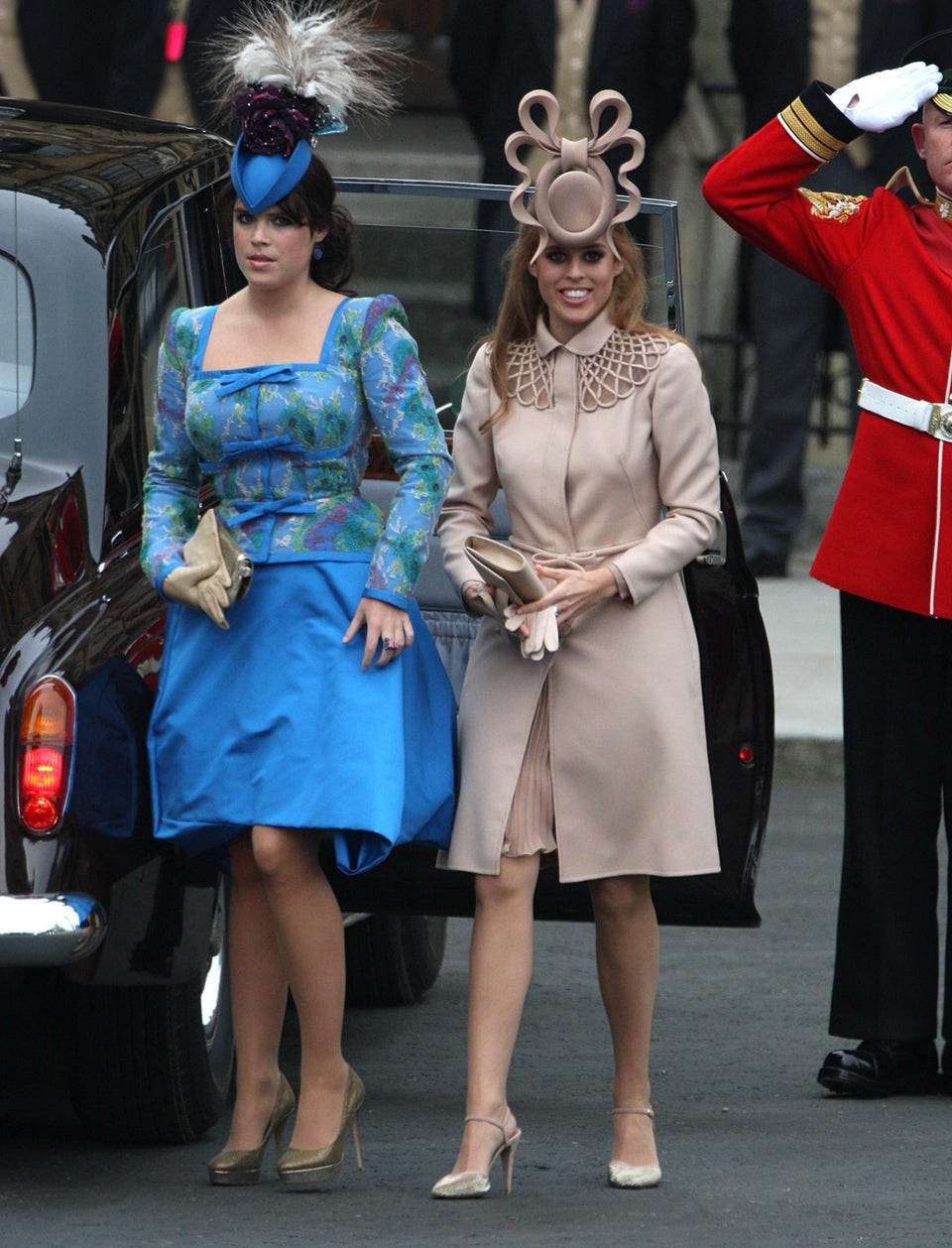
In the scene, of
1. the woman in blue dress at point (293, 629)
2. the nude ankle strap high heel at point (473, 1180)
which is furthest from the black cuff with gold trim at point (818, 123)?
the nude ankle strap high heel at point (473, 1180)

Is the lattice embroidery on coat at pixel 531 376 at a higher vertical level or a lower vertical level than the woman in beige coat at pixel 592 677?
higher

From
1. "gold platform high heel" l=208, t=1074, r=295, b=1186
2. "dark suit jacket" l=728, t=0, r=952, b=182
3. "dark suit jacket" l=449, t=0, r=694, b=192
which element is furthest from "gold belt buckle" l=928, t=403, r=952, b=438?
"dark suit jacket" l=449, t=0, r=694, b=192

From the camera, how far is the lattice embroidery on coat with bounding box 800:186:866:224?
5273mm

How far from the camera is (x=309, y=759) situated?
4348 mm

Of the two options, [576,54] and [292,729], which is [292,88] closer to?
[292,729]

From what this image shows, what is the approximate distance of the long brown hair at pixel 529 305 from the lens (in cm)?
460

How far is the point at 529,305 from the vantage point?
4.66 m

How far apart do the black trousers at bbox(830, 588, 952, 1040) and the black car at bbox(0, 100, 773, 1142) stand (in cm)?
34

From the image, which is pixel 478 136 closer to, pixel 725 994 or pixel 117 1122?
pixel 725 994

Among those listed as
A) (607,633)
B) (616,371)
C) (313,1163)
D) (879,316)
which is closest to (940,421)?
(879,316)

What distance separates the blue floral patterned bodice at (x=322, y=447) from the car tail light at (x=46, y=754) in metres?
0.29

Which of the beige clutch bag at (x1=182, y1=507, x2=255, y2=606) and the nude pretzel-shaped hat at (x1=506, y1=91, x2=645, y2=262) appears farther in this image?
the nude pretzel-shaped hat at (x1=506, y1=91, x2=645, y2=262)

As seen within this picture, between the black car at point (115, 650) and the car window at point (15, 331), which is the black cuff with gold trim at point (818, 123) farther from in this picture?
the car window at point (15, 331)

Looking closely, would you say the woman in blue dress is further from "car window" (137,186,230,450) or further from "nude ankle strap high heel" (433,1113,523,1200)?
"car window" (137,186,230,450)
